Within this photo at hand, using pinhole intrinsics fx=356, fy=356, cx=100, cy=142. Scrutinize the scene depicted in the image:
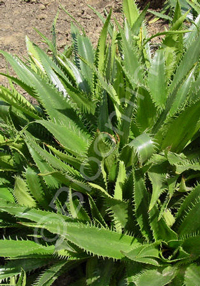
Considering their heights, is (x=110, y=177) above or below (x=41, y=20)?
below

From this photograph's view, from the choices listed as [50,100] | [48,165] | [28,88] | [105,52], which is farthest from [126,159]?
[105,52]

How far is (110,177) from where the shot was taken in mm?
1234

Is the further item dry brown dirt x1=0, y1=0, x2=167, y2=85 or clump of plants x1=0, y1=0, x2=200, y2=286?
dry brown dirt x1=0, y1=0, x2=167, y2=85

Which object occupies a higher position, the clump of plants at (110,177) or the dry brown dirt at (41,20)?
the dry brown dirt at (41,20)

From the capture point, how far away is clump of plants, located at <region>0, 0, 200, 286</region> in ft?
3.59

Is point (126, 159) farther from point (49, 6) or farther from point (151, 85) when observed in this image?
point (49, 6)

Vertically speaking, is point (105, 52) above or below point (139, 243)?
above

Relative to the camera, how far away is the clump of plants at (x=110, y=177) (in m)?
1.09

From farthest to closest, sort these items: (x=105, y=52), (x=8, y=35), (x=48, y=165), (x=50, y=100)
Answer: (x=8, y=35) → (x=105, y=52) → (x=50, y=100) → (x=48, y=165)

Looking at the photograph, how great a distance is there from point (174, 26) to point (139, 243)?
2.85 feet

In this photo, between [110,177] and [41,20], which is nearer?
[110,177]

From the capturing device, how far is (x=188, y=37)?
163cm

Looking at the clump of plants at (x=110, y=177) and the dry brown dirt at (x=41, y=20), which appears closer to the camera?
the clump of plants at (x=110, y=177)

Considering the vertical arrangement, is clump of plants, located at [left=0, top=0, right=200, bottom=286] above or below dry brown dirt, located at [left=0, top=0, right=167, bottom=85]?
below
